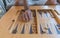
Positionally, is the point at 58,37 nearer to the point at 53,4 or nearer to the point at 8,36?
the point at 8,36

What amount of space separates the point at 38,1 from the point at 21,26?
4.72 ft

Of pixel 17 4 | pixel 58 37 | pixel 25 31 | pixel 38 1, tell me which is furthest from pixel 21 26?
pixel 38 1

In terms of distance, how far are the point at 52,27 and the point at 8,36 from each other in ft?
1.15

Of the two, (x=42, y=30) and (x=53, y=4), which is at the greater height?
(x=53, y=4)

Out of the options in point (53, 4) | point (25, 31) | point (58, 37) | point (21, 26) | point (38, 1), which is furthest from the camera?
point (38, 1)

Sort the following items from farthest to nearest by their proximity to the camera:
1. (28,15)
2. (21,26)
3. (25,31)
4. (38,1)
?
1. (38,1)
2. (28,15)
3. (21,26)
4. (25,31)

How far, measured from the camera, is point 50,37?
0.77m

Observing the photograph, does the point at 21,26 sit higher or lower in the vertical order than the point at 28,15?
lower

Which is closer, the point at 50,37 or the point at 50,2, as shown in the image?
the point at 50,37

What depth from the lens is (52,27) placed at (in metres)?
0.96

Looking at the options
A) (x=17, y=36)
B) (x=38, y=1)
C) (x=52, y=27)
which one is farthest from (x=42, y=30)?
(x=38, y=1)

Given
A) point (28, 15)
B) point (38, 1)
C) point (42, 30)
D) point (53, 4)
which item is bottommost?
point (42, 30)

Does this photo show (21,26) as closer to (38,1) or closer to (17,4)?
(17,4)

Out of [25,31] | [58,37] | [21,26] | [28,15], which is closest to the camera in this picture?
[58,37]
